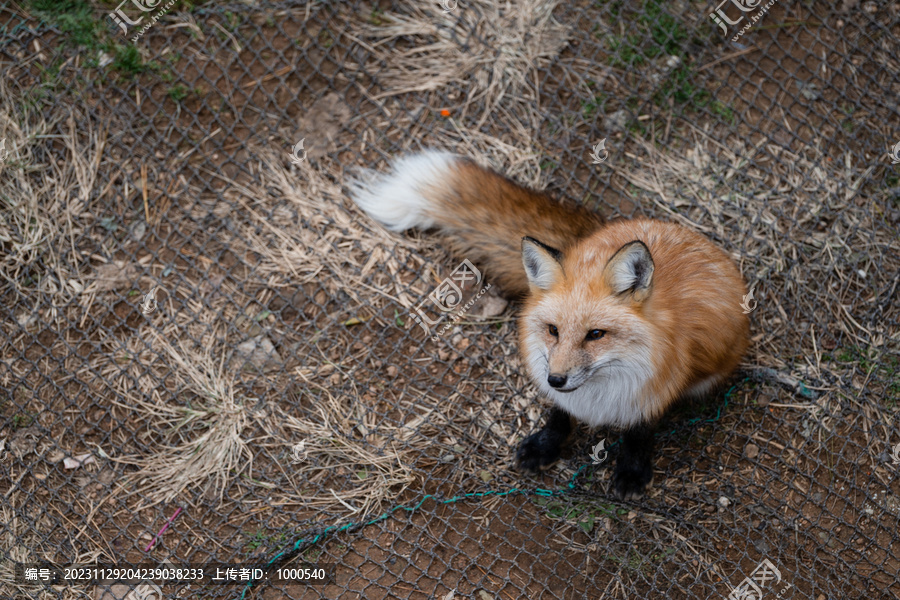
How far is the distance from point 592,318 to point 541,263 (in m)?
0.32

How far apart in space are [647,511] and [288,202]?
108 inches

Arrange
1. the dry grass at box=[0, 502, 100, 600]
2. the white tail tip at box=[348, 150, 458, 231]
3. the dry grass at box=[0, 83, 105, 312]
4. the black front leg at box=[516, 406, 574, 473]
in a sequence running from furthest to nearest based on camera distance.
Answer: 1. the dry grass at box=[0, 83, 105, 312]
2. the white tail tip at box=[348, 150, 458, 231]
3. the black front leg at box=[516, 406, 574, 473]
4. the dry grass at box=[0, 502, 100, 600]

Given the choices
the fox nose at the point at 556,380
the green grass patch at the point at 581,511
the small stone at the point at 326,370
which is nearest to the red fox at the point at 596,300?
the fox nose at the point at 556,380

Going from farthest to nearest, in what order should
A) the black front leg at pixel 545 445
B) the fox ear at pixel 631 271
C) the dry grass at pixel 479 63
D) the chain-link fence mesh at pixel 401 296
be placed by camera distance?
the dry grass at pixel 479 63
the black front leg at pixel 545 445
the chain-link fence mesh at pixel 401 296
the fox ear at pixel 631 271

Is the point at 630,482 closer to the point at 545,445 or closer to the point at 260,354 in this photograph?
the point at 545,445

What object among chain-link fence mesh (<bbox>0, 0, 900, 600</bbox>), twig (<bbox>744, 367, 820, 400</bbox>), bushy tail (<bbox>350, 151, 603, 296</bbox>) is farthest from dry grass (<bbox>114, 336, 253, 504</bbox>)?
twig (<bbox>744, 367, 820, 400</bbox>)

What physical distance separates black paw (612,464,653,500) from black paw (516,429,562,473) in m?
0.33

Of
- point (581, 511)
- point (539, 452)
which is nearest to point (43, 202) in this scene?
point (539, 452)

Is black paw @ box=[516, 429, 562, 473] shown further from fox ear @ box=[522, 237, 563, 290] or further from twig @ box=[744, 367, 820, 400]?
twig @ box=[744, 367, 820, 400]

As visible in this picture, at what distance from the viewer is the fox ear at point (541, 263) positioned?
8.75 feet

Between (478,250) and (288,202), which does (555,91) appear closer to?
(478,250)

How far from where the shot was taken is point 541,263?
2.72 meters

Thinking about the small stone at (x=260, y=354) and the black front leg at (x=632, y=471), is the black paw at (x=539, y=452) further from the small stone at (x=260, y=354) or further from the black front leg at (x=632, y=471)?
the small stone at (x=260, y=354)

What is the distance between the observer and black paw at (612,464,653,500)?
3209mm
